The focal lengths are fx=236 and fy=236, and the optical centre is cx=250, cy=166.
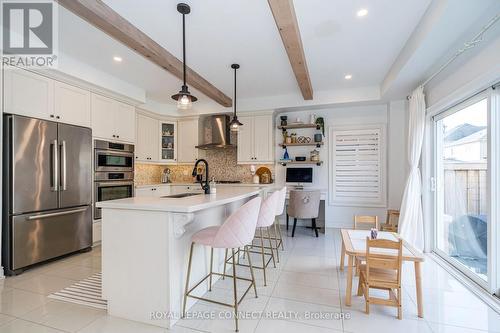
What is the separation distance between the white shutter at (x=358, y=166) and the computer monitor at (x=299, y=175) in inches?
19.8

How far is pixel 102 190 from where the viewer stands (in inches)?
147

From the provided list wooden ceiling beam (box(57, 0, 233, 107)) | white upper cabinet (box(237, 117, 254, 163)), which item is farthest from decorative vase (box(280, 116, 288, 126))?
wooden ceiling beam (box(57, 0, 233, 107))

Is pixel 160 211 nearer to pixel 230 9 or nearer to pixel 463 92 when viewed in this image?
pixel 230 9

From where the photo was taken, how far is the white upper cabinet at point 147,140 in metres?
4.82

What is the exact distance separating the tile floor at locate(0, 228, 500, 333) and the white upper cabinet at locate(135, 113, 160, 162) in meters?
2.51

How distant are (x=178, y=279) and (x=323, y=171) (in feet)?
12.6

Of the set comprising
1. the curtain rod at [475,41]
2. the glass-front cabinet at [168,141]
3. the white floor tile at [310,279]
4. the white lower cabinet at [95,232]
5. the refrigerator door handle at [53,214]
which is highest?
the curtain rod at [475,41]

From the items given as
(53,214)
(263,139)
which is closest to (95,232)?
(53,214)

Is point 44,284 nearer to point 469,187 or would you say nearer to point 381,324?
point 381,324

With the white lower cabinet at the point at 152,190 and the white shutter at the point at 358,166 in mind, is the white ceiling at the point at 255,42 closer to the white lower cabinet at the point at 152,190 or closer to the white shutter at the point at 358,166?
the white shutter at the point at 358,166

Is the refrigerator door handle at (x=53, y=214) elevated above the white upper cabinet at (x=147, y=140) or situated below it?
below

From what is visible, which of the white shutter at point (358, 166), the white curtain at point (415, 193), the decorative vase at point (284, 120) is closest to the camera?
the white curtain at point (415, 193)

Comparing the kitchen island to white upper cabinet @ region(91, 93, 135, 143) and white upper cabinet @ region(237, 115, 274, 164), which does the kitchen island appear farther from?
white upper cabinet @ region(237, 115, 274, 164)

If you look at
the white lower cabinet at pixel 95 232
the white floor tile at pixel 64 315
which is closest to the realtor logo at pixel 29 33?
the white lower cabinet at pixel 95 232
